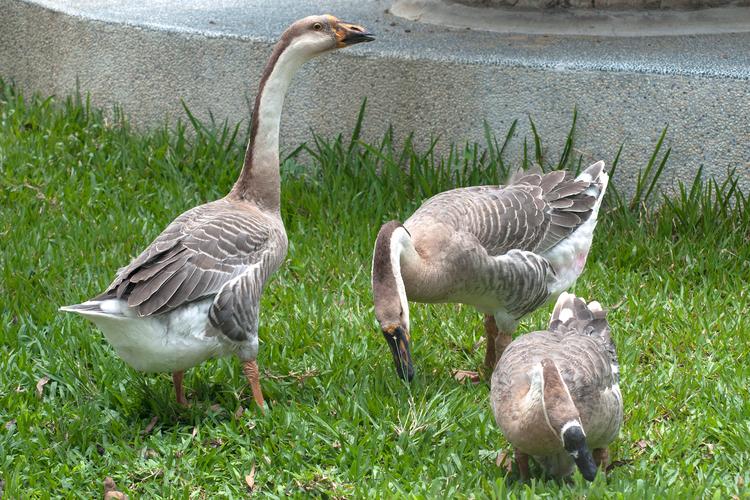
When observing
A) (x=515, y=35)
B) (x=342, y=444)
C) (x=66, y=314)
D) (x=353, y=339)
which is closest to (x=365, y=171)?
(x=515, y=35)

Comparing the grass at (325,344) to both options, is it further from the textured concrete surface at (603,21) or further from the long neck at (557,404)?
the textured concrete surface at (603,21)

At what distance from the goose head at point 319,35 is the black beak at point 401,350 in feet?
4.89

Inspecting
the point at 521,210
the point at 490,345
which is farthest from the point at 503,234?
the point at 490,345

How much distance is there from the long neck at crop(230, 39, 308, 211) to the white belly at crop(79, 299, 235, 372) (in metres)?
0.85

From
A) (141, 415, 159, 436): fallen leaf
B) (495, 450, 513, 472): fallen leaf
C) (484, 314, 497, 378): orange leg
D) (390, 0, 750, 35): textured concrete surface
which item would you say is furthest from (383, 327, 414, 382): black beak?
(390, 0, 750, 35): textured concrete surface

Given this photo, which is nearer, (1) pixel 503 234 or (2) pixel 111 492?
(2) pixel 111 492

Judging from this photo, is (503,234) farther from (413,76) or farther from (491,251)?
(413,76)

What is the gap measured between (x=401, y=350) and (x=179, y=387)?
1.11 metres

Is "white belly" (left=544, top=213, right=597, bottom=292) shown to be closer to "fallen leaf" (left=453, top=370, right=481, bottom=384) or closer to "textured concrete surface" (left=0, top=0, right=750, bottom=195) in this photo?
"fallen leaf" (left=453, top=370, right=481, bottom=384)

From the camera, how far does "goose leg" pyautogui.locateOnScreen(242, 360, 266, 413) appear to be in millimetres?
4531

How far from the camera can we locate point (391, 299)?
416cm

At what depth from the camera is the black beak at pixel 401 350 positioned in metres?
4.19

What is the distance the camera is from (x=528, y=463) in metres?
4.05

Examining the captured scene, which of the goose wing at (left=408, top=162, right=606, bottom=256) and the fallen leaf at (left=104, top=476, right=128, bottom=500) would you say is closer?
the fallen leaf at (left=104, top=476, right=128, bottom=500)
